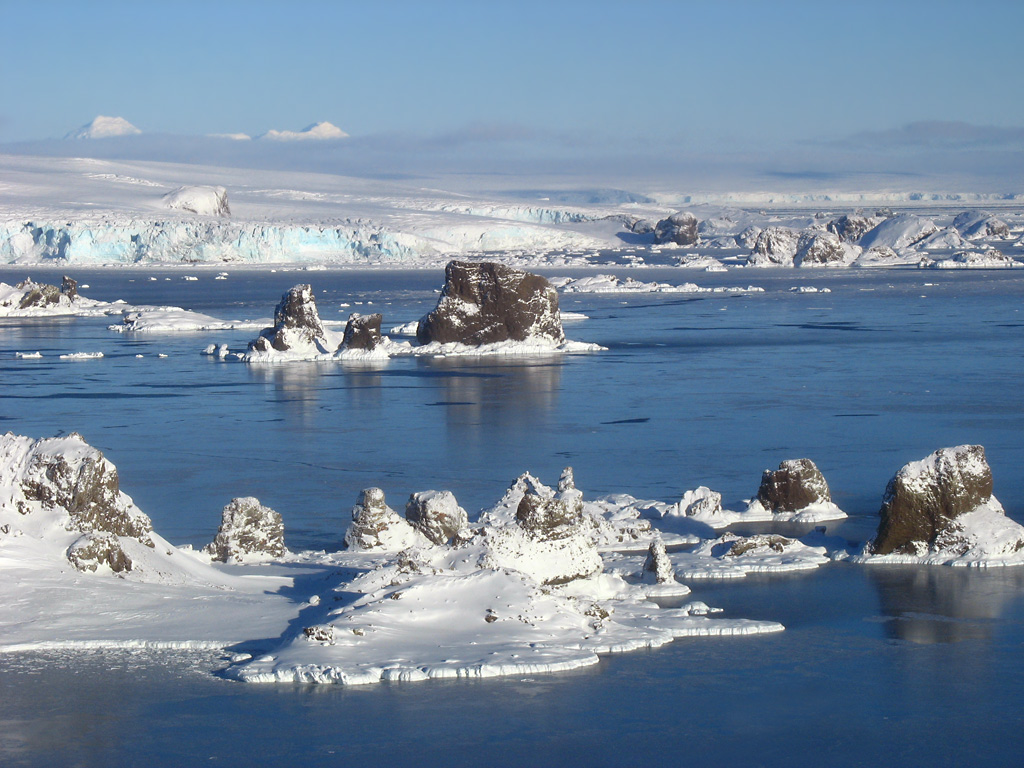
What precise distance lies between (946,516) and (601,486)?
15.5ft

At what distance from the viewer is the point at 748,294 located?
206 ft

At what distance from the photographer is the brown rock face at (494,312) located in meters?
36.8

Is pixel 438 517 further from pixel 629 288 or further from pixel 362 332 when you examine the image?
pixel 629 288

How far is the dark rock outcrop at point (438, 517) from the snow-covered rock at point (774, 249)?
275ft

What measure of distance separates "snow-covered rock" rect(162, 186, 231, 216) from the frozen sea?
59.5 metres

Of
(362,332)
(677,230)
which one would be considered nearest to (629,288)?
(362,332)

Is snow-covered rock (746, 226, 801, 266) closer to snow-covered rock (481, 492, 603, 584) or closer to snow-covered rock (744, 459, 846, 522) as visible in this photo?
snow-covered rock (744, 459, 846, 522)

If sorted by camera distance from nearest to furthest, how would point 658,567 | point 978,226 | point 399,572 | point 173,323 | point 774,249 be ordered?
point 399,572 → point 658,567 → point 173,323 → point 774,249 → point 978,226

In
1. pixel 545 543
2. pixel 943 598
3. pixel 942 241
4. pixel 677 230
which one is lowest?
pixel 943 598

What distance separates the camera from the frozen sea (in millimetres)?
8383

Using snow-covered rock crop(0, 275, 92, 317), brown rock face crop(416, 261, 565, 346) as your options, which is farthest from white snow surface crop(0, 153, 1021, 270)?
brown rock face crop(416, 261, 565, 346)

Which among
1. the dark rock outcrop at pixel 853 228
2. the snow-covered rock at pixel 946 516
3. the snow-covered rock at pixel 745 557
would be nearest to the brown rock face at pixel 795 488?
the snow-covered rock at pixel 745 557

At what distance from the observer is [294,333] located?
3494cm

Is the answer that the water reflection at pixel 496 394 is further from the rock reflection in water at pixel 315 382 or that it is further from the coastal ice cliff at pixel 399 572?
the coastal ice cliff at pixel 399 572
